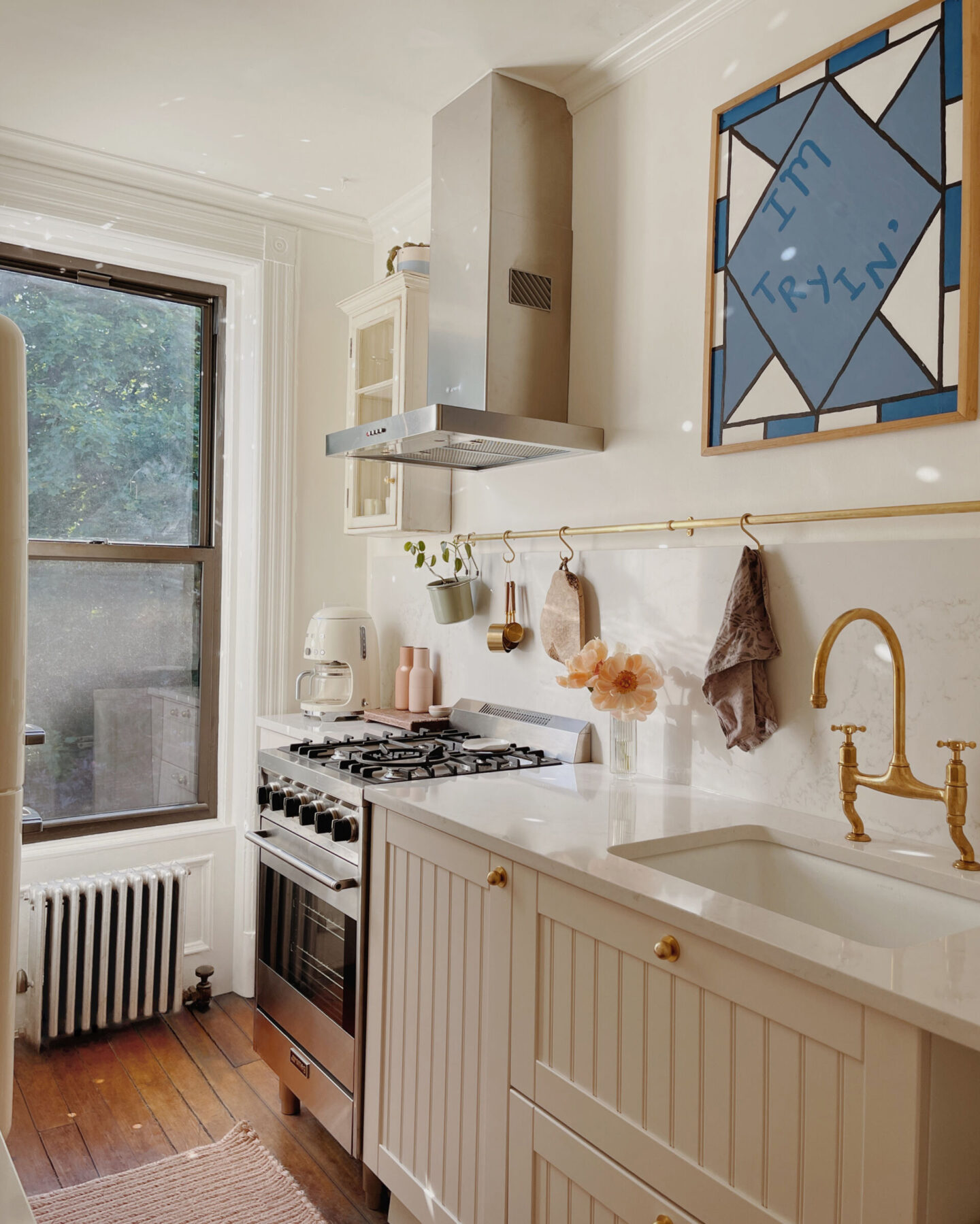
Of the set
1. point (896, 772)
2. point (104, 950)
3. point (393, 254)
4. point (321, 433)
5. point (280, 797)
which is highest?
point (393, 254)

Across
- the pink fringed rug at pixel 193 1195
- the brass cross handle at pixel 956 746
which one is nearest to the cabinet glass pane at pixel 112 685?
the pink fringed rug at pixel 193 1195

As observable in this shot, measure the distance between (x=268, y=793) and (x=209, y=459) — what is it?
4.57 ft

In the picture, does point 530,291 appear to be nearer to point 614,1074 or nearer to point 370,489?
point 370,489

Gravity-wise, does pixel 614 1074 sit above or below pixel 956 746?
below

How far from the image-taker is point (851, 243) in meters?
1.78

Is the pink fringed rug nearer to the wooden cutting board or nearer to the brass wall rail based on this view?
the wooden cutting board

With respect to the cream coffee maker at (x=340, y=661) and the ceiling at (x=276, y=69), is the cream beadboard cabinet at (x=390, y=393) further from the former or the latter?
the ceiling at (x=276, y=69)

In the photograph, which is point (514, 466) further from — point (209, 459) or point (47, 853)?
point (47, 853)

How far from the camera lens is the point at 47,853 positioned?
2.97 metres

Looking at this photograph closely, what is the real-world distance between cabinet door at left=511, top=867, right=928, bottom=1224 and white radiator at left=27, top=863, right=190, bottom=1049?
178cm

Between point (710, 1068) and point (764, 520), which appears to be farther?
point (764, 520)

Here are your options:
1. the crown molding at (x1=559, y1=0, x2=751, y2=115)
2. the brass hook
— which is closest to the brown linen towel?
the brass hook

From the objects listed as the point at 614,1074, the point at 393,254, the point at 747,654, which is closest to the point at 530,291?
the point at 393,254

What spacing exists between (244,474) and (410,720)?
117cm
